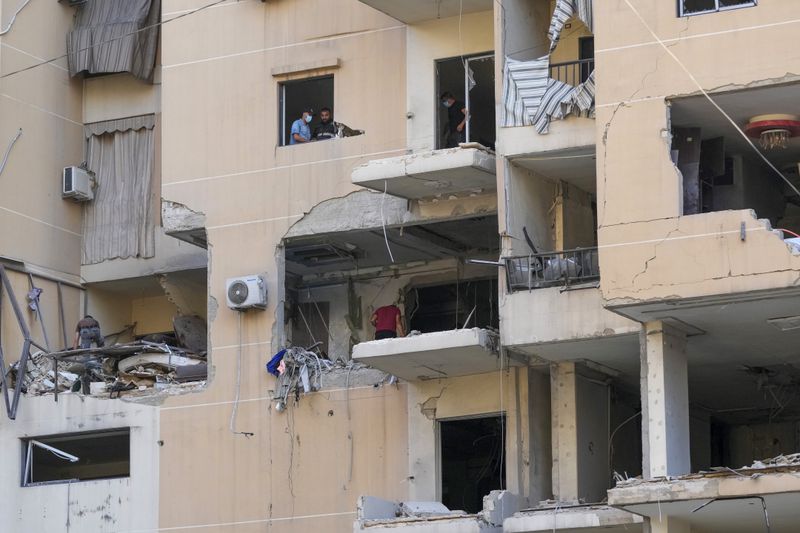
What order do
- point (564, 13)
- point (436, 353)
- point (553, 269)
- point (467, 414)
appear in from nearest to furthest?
point (553, 269)
point (564, 13)
point (436, 353)
point (467, 414)

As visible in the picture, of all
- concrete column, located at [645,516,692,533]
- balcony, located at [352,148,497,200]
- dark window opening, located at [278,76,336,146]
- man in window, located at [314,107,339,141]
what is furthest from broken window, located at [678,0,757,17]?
dark window opening, located at [278,76,336,146]

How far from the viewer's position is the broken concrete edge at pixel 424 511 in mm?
27766

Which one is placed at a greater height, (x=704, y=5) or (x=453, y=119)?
(x=704, y=5)

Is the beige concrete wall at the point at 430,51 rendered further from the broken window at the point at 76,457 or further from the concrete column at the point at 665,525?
the concrete column at the point at 665,525

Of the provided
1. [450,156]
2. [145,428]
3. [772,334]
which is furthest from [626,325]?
[145,428]

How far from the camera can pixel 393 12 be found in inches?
Answer: 1211

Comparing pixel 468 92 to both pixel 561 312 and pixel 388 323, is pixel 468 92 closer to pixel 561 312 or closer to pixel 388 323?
pixel 388 323

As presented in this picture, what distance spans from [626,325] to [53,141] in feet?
44.1

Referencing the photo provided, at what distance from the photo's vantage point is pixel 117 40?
3606 centimetres

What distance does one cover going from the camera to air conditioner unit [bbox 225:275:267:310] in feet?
103

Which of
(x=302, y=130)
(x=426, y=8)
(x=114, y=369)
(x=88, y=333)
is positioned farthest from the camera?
(x=88, y=333)

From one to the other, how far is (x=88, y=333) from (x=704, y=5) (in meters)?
13.7

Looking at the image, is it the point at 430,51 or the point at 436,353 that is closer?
the point at 436,353

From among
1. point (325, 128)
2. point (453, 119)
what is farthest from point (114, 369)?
point (453, 119)
